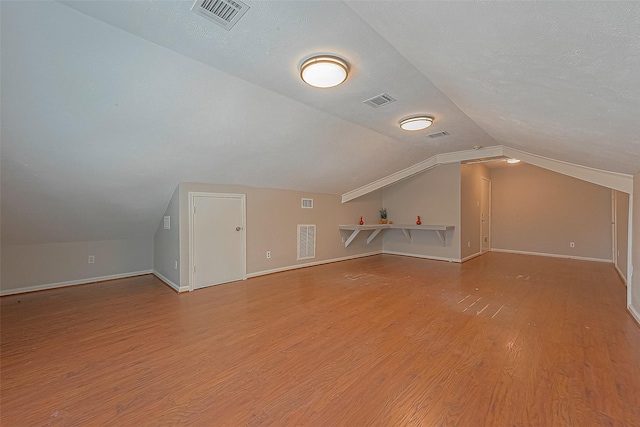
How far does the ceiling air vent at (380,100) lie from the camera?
2.90 meters

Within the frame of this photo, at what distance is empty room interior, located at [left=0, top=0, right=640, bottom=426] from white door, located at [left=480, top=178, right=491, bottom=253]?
2.17 m

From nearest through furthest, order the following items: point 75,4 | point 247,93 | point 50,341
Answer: point 75,4
point 50,341
point 247,93

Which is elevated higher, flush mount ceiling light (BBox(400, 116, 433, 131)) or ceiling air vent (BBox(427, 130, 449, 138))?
ceiling air vent (BBox(427, 130, 449, 138))

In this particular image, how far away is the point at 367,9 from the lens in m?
1.51

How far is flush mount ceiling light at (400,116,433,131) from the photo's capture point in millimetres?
3471

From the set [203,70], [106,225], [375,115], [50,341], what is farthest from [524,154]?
[106,225]

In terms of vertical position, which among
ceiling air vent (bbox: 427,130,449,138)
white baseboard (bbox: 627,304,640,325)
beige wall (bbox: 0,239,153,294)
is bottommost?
white baseboard (bbox: 627,304,640,325)

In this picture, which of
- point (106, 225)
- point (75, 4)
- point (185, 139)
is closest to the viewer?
point (75, 4)

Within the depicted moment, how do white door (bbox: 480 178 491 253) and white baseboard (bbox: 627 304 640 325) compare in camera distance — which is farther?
white door (bbox: 480 178 491 253)

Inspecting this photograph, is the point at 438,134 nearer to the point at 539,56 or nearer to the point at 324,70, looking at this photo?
the point at 324,70

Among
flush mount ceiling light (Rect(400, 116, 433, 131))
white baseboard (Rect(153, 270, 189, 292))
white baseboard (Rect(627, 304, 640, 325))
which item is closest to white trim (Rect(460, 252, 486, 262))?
white baseboard (Rect(627, 304, 640, 325))

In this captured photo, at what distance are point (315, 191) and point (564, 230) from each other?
6460 mm

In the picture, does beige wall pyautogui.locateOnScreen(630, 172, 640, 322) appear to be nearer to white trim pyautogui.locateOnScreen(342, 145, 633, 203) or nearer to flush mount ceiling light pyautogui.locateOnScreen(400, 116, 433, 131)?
white trim pyautogui.locateOnScreen(342, 145, 633, 203)

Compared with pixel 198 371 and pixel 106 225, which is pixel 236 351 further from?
pixel 106 225
